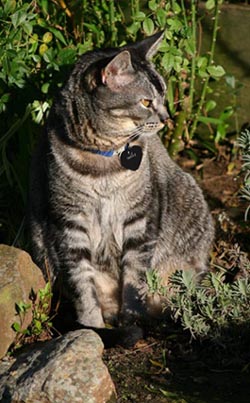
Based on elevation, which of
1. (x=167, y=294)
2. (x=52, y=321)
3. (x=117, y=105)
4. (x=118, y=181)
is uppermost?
(x=117, y=105)

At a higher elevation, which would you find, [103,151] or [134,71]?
[134,71]

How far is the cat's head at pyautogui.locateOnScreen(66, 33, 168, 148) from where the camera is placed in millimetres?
4812

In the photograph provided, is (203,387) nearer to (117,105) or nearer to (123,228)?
(123,228)

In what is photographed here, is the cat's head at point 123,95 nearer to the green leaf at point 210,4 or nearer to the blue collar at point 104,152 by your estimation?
the blue collar at point 104,152

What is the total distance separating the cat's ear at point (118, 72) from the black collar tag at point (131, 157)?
37cm

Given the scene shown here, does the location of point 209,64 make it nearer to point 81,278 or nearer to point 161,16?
point 161,16

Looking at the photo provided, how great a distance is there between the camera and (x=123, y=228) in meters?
5.10

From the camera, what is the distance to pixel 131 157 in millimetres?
5035

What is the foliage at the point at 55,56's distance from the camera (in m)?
5.69

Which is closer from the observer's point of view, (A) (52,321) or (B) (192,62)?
(A) (52,321)

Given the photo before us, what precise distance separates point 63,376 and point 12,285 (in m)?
0.81

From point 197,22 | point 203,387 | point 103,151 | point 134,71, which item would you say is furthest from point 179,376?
point 197,22

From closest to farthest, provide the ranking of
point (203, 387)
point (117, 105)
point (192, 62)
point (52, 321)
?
point (203, 387), point (117, 105), point (52, 321), point (192, 62)

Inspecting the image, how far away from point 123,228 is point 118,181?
0.27m
